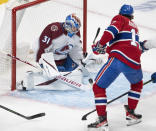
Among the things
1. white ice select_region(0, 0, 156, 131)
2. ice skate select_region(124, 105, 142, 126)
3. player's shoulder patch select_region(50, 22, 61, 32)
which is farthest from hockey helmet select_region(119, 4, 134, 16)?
player's shoulder patch select_region(50, 22, 61, 32)

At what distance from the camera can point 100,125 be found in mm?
3488

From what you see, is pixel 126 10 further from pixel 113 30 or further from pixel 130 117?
pixel 130 117

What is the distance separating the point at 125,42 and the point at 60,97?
2.81ft

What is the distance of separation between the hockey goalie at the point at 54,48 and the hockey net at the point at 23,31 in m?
0.09

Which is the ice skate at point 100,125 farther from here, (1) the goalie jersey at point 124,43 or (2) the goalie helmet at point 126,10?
(2) the goalie helmet at point 126,10

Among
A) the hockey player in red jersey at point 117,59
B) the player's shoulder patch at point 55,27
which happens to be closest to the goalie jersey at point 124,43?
the hockey player in red jersey at point 117,59

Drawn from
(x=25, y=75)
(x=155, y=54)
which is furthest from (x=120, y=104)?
(x=155, y=54)

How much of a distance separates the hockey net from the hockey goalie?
0.09m

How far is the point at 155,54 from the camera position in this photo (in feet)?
16.7

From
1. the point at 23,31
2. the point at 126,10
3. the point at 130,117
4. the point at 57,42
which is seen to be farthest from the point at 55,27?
the point at 130,117

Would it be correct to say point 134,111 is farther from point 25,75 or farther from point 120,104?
point 25,75

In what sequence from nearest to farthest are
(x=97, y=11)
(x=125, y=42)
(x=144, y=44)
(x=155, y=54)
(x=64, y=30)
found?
(x=125, y=42) → (x=144, y=44) → (x=64, y=30) → (x=155, y=54) → (x=97, y=11)

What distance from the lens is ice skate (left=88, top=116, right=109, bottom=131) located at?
348 centimetres

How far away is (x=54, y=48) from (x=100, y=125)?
3.27 ft
